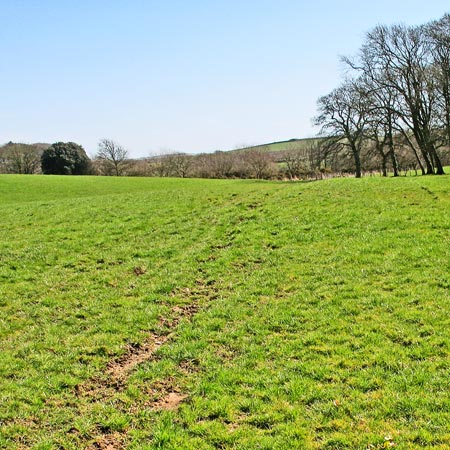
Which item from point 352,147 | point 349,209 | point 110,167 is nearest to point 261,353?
point 349,209

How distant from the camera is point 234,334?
27.8 ft

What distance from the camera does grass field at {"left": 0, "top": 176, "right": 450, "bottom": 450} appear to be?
5.70 metres

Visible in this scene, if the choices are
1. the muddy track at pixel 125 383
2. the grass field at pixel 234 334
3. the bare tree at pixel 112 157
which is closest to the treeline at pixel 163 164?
the bare tree at pixel 112 157

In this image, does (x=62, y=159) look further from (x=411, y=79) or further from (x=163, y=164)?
(x=411, y=79)

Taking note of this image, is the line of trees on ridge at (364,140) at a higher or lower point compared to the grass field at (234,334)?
higher

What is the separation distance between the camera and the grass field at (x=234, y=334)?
570cm

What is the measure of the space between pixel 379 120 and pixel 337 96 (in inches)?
409

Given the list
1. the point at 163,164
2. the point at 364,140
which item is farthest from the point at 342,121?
the point at 163,164

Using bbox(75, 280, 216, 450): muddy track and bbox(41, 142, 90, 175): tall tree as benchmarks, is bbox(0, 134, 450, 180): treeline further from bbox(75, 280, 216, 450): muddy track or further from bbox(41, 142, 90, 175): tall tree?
bbox(75, 280, 216, 450): muddy track

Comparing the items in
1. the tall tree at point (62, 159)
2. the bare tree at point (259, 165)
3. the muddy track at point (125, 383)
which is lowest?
the muddy track at point (125, 383)

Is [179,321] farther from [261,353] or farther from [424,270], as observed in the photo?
[424,270]

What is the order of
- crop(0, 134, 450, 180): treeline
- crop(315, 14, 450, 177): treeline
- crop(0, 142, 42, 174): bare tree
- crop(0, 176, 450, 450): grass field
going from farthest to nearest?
crop(0, 142, 42, 174): bare tree
crop(0, 134, 450, 180): treeline
crop(315, 14, 450, 177): treeline
crop(0, 176, 450, 450): grass field

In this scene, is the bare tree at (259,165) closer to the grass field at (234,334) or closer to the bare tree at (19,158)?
the bare tree at (19,158)

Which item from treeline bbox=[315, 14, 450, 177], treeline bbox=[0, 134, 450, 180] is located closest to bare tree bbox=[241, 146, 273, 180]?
treeline bbox=[0, 134, 450, 180]
